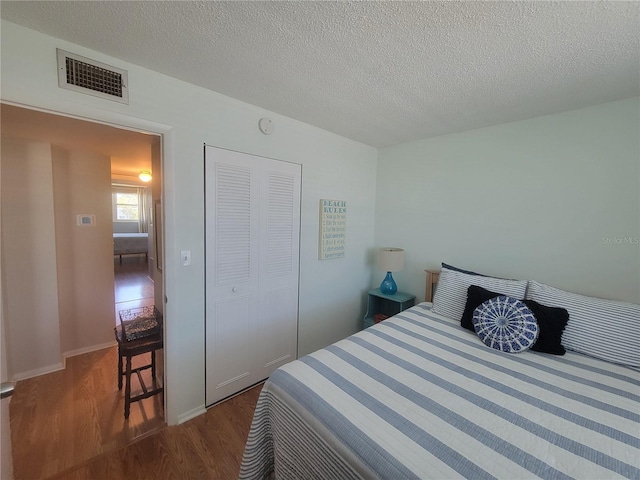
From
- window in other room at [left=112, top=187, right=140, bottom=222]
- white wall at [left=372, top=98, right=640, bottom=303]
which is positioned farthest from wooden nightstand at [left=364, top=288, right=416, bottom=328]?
window in other room at [left=112, top=187, right=140, bottom=222]

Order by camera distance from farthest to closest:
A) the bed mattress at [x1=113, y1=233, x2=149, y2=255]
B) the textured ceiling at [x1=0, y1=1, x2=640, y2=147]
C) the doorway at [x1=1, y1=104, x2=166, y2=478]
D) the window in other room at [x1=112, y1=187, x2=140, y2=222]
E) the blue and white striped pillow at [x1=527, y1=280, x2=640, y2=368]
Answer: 1. the window in other room at [x1=112, y1=187, x2=140, y2=222]
2. the bed mattress at [x1=113, y1=233, x2=149, y2=255]
3. the doorway at [x1=1, y1=104, x2=166, y2=478]
4. the blue and white striped pillow at [x1=527, y1=280, x2=640, y2=368]
5. the textured ceiling at [x1=0, y1=1, x2=640, y2=147]

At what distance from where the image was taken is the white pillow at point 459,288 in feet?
6.51

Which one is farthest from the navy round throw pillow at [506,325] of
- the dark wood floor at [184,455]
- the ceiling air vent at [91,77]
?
the ceiling air vent at [91,77]

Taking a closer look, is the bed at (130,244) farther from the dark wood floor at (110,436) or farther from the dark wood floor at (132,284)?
the dark wood floor at (110,436)

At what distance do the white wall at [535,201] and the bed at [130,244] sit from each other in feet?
23.1

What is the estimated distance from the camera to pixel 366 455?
94 centimetres

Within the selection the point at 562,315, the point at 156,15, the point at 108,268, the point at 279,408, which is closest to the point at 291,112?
the point at 156,15

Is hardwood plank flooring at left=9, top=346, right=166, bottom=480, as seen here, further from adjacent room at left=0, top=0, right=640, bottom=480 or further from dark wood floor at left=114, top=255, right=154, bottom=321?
dark wood floor at left=114, top=255, right=154, bottom=321

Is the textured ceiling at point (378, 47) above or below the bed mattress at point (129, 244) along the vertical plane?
above

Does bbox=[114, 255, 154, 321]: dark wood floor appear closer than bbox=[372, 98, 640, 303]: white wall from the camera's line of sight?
No

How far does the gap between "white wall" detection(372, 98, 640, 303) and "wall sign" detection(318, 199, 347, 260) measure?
710 mm

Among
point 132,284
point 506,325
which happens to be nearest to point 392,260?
point 506,325

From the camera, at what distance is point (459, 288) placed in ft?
7.09

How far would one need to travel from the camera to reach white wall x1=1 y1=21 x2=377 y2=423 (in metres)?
1.31
